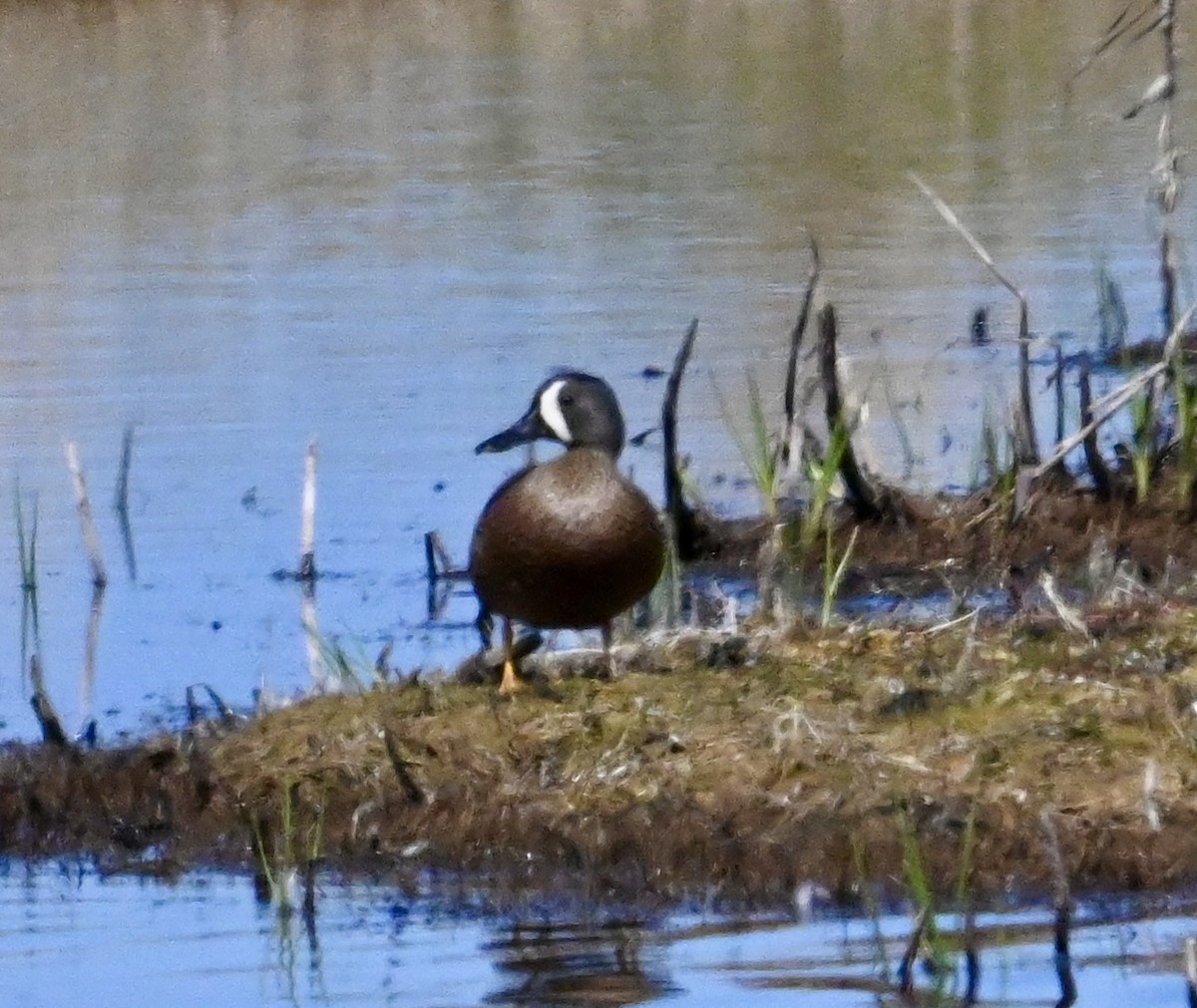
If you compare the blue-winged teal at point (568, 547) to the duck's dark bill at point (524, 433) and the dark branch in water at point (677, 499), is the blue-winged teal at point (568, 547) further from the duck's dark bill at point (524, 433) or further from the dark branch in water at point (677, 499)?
the dark branch in water at point (677, 499)

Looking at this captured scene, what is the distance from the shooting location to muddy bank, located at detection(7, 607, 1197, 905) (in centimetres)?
542

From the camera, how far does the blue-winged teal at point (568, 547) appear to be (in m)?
6.06

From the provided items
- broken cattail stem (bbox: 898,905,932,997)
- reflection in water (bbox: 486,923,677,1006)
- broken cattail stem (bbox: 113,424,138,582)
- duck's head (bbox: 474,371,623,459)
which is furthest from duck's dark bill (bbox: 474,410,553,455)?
broken cattail stem (bbox: 113,424,138,582)

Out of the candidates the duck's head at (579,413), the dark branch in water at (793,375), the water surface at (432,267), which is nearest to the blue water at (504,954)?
the duck's head at (579,413)

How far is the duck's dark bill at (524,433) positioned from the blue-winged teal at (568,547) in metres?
0.20

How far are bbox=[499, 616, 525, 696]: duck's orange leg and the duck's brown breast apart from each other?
0.18 ft

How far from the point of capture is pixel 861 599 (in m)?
8.24

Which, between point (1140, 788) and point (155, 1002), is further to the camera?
point (1140, 788)

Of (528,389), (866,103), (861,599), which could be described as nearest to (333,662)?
(861,599)

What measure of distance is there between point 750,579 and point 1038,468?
104 centimetres

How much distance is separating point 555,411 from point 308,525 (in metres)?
2.36

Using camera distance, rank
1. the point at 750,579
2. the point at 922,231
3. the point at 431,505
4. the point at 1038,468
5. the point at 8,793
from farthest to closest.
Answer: the point at 922,231 → the point at 431,505 → the point at 750,579 → the point at 1038,468 → the point at 8,793

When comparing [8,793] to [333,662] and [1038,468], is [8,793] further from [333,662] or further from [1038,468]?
[1038,468]

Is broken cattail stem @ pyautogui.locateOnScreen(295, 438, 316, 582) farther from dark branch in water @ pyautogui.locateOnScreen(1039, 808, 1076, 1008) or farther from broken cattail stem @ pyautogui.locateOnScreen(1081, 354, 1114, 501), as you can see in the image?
dark branch in water @ pyautogui.locateOnScreen(1039, 808, 1076, 1008)
